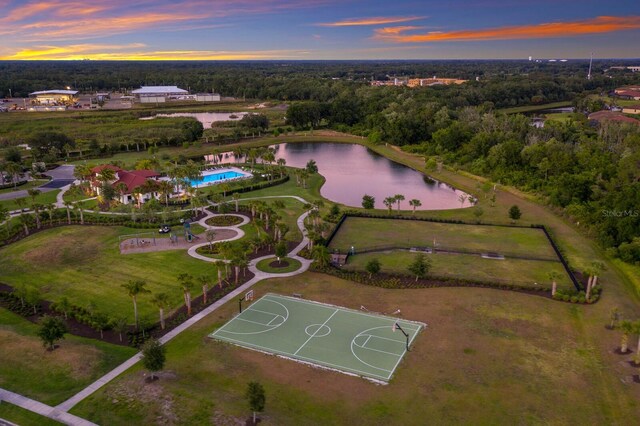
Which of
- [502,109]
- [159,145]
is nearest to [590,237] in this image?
[159,145]

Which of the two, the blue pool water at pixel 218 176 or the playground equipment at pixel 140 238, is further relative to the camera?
the blue pool water at pixel 218 176

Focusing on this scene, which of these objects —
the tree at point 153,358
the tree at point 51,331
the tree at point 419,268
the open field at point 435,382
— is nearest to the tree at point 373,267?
the tree at point 419,268

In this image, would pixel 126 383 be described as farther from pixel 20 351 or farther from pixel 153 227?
pixel 153 227

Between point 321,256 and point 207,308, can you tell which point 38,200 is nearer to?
point 207,308

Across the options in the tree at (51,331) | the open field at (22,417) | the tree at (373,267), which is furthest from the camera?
the tree at (373,267)

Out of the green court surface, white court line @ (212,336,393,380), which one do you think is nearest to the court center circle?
the green court surface

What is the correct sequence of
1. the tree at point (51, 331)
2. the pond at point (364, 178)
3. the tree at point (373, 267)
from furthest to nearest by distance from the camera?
the pond at point (364, 178) < the tree at point (373, 267) < the tree at point (51, 331)

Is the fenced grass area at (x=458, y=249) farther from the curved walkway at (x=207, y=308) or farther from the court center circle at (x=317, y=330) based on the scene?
the court center circle at (x=317, y=330)
